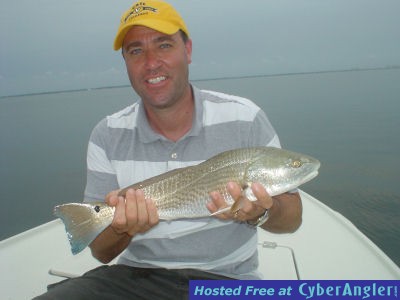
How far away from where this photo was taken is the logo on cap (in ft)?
11.0

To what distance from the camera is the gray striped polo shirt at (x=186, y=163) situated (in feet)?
10.3

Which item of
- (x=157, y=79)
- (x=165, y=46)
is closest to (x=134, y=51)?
(x=165, y=46)

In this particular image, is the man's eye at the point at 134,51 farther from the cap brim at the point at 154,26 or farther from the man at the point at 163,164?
the cap brim at the point at 154,26

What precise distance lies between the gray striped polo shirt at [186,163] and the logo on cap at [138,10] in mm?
867

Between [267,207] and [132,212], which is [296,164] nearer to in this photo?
[267,207]

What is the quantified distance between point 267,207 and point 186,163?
87 cm

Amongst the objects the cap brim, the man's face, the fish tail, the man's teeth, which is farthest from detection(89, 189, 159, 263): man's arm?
the cap brim

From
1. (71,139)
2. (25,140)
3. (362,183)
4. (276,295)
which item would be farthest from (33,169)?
(276,295)

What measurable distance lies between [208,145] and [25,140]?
32.1 m

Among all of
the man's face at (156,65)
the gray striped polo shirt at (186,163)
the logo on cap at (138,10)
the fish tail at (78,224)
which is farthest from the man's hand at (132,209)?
the logo on cap at (138,10)

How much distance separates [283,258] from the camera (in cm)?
437

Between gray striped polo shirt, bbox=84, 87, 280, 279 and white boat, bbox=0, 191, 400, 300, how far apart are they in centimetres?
106

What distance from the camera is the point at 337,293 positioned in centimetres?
313

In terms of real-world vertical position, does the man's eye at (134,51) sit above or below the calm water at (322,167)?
above
